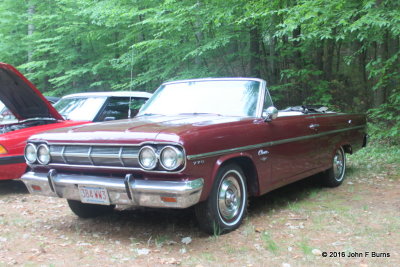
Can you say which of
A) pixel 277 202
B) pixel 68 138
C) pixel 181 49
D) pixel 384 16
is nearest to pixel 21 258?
pixel 68 138

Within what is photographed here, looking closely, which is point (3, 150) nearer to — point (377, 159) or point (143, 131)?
point (143, 131)

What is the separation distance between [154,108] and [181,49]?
24.2 ft

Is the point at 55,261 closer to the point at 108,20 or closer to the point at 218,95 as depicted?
the point at 218,95

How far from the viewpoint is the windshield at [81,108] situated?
7.47 m

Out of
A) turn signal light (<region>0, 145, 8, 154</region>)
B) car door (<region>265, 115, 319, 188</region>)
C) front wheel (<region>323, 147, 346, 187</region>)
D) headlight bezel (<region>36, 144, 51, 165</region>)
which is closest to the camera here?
headlight bezel (<region>36, 144, 51, 165</region>)

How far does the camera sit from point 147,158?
3.62m

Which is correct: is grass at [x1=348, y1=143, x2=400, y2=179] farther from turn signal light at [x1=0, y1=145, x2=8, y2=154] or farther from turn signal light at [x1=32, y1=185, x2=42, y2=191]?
turn signal light at [x1=0, y1=145, x2=8, y2=154]

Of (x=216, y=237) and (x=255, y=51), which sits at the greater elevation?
→ (x=255, y=51)

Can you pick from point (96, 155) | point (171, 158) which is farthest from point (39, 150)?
point (171, 158)

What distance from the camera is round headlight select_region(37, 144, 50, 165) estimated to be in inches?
168

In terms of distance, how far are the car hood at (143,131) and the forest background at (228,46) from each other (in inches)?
166

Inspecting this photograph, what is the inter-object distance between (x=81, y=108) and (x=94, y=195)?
417 cm

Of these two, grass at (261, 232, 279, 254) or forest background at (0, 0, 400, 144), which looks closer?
grass at (261, 232, 279, 254)

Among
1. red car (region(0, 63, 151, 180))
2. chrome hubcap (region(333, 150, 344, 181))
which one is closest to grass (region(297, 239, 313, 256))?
chrome hubcap (region(333, 150, 344, 181))
